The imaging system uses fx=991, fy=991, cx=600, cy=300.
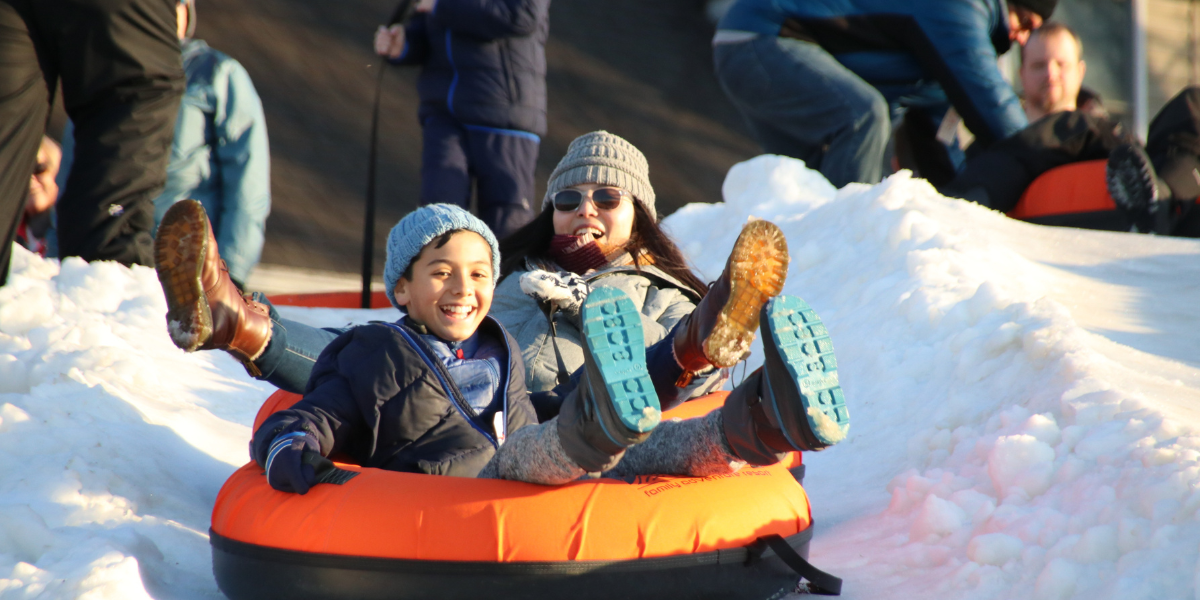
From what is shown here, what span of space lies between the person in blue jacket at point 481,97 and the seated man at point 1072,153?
88.5 inches

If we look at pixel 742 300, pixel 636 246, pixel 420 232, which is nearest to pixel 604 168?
pixel 636 246

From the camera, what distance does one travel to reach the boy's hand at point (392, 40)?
4.62 m

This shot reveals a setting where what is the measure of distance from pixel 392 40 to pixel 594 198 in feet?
6.84

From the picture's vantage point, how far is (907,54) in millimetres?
4926

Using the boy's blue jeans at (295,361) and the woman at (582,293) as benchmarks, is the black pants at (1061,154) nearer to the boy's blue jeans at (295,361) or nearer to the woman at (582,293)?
the woman at (582,293)

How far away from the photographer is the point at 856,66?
16.3 feet

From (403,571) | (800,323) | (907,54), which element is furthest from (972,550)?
(907,54)

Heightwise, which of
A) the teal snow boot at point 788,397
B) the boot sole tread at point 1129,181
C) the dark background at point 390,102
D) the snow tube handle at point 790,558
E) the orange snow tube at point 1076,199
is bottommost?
the dark background at point 390,102

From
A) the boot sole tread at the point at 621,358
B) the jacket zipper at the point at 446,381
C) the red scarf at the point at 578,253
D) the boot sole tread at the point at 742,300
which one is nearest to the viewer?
the boot sole tread at the point at 621,358

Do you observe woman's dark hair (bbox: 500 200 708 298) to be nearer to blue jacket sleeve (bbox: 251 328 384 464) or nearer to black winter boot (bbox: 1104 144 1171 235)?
blue jacket sleeve (bbox: 251 328 384 464)

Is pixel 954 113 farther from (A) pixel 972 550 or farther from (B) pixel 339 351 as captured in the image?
(B) pixel 339 351

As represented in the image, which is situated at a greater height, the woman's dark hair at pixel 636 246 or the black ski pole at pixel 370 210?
the woman's dark hair at pixel 636 246

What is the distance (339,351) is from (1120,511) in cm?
167

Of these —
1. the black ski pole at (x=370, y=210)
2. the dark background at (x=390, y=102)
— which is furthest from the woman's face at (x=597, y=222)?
the dark background at (x=390, y=102)
